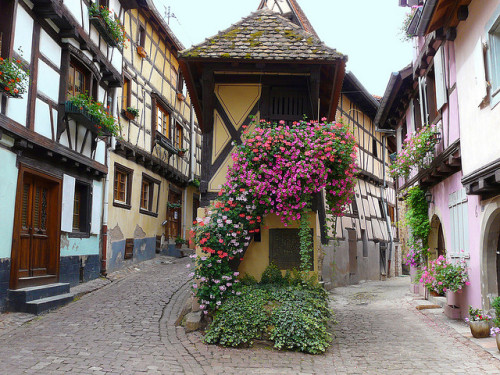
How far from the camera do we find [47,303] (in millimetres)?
8430

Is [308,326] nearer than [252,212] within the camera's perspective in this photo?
Yes

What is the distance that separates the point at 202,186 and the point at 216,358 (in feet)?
11.3

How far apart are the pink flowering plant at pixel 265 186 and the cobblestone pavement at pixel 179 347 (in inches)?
41.7

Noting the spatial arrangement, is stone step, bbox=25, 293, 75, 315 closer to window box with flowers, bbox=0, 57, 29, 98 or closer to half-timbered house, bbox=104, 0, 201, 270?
half-timbered house, bbox=104, 0, 201, 270

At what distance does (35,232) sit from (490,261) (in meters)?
8.42

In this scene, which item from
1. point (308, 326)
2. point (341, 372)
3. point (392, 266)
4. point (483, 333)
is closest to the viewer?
point (341, 372)

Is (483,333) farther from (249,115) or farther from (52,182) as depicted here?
(52,182)

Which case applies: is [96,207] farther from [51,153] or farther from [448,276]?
[448,276]

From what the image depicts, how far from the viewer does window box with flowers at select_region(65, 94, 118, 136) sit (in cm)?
984

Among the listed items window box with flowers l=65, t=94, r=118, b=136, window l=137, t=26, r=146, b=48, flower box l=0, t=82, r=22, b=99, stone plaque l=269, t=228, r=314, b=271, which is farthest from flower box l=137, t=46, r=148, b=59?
stone plaque l=269, t=228, r=314, b=271

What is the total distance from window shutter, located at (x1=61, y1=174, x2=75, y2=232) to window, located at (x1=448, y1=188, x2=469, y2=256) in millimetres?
8078

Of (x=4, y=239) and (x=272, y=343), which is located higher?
(x=4, y=239)

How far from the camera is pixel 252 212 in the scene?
7.83 meters

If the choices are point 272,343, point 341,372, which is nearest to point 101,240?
point 272,343
